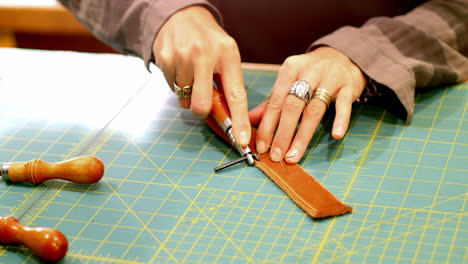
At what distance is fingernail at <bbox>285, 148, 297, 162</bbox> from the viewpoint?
124cm

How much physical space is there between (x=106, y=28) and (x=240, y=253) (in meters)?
1.02

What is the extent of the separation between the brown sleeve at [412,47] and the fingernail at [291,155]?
320mm

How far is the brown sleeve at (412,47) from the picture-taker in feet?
4.58

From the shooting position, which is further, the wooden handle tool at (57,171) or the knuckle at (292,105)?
the knuckle at (292,105)

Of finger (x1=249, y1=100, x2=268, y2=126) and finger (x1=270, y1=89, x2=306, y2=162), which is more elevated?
finger (x1=270, y1=89, x2=306, y2=162)

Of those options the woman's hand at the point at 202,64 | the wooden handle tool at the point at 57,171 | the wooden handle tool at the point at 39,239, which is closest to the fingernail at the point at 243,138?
the woman's hand at the point at 202,64

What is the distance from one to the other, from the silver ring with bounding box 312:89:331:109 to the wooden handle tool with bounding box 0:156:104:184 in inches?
21.9

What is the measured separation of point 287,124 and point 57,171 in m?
0.55

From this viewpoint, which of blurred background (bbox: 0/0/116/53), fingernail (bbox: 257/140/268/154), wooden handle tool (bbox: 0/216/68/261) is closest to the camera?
wooden handle tool (bbox: 0/216/68/261)

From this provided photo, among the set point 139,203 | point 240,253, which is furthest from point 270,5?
point 240,253

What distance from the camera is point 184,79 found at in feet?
4.55

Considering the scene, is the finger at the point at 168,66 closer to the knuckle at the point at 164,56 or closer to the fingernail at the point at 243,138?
the knuckle at the point at 164,56

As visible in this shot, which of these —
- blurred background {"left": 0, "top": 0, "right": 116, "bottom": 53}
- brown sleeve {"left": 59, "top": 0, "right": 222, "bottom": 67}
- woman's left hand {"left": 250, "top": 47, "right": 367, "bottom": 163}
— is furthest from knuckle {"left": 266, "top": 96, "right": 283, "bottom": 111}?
blurred background {"left": 0, "top": 0, "right": 116, "bottom": 53}

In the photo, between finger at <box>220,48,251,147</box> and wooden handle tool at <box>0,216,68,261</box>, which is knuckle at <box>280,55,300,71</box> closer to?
finger at <box>220,48,251,147</box>
